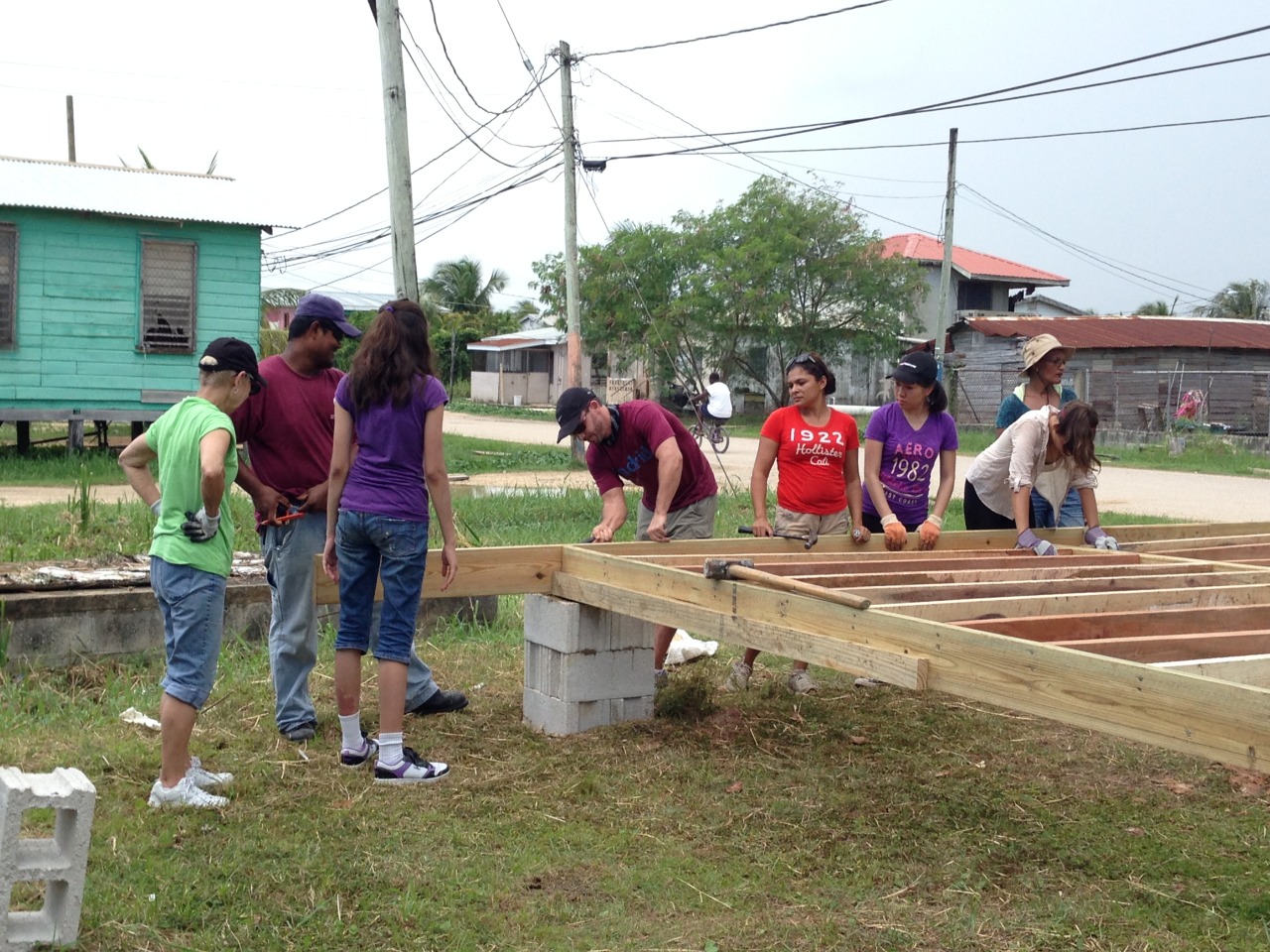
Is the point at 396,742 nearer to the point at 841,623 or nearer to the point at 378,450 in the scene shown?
the point at 378,450

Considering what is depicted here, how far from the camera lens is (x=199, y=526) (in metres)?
4.21

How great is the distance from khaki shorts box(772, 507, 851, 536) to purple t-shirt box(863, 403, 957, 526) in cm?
23

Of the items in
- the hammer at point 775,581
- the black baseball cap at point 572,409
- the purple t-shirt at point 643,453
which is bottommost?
the hammer at point 775,581

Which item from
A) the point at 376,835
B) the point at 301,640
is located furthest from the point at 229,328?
the point at 376,835

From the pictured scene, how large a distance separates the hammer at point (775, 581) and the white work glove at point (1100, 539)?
224 cm

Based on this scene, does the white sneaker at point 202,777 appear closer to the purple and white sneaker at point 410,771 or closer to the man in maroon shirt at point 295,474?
the purple and white sneaker at point 410,771

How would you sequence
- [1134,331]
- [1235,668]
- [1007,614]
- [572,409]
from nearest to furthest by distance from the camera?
[1235,668]
[1007,614]
[572,409]
[1134,331]

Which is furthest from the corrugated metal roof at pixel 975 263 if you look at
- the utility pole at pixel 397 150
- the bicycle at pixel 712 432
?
the utility pole at pixel 397 150

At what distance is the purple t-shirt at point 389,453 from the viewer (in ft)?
15.0

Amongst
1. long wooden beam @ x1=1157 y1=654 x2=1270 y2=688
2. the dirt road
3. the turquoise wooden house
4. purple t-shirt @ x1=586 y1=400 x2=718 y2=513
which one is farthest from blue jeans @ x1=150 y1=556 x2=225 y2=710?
the turquoise wooden house

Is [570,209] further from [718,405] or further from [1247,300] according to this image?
[1247,300]

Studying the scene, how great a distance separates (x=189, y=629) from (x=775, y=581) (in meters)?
1.99

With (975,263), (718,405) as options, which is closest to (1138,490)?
(718,405)

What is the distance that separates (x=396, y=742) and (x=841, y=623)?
1738 mm
